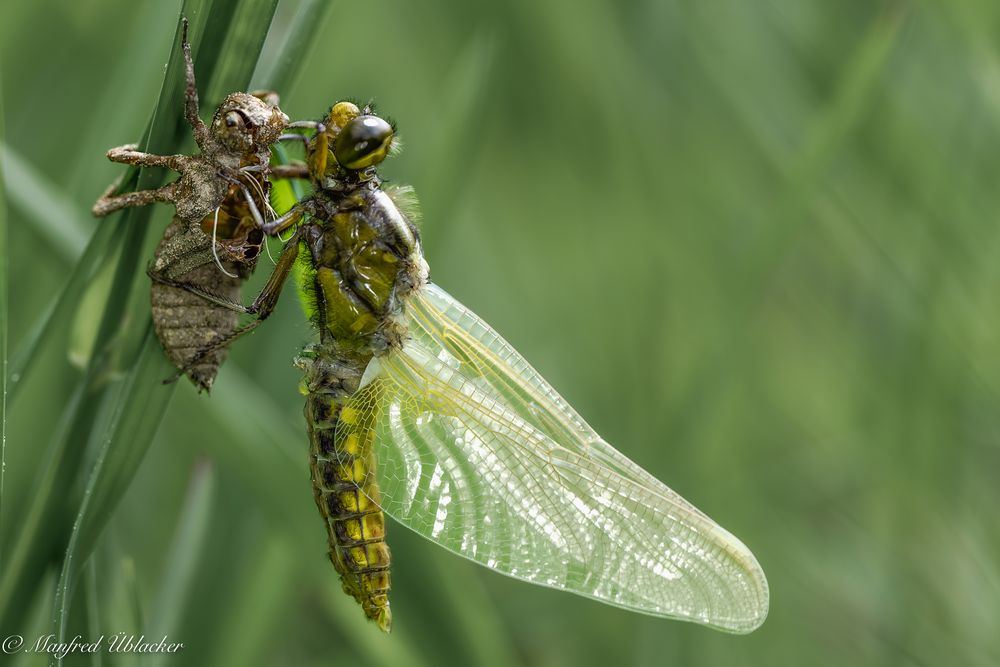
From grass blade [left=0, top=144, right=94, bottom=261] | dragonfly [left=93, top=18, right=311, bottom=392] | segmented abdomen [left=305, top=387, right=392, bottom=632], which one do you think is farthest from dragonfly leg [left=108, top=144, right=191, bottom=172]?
segmented abdomen [left=305, top=387, right=392, bottom=632]

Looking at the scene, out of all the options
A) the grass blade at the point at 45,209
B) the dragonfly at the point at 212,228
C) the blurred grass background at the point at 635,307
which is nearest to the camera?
the dragonfly at the point at 212,228

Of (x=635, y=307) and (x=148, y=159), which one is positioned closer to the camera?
(x=148, y=159)

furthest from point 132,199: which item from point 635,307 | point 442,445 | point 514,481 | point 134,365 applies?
point 635,307

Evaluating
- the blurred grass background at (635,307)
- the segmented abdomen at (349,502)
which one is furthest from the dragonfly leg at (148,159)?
the segmented abdomen at (349,502)

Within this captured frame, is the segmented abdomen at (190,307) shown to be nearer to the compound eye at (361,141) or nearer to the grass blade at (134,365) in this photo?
the grass blade at (134,365)

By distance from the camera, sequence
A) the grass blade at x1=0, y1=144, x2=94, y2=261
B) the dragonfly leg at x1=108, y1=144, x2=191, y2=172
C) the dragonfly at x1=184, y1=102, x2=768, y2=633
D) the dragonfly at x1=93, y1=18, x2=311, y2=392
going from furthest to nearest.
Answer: the dragonfly at x1=184, y1=102, x2=768, y2=633, the grass blade at x1=0, y1=144, x2=94, y2=261, the dragonfly at x1=93, y1=18, x2=311, y2=392, the dragonfly leg at x1=108, y1=144, x2=191, y2=172

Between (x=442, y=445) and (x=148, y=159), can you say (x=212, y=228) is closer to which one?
(x=148, y=159)

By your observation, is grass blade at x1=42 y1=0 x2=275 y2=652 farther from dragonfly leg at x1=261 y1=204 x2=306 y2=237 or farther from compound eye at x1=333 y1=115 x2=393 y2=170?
compound eye at x1=333 y1=115 x2=393 y2=170
